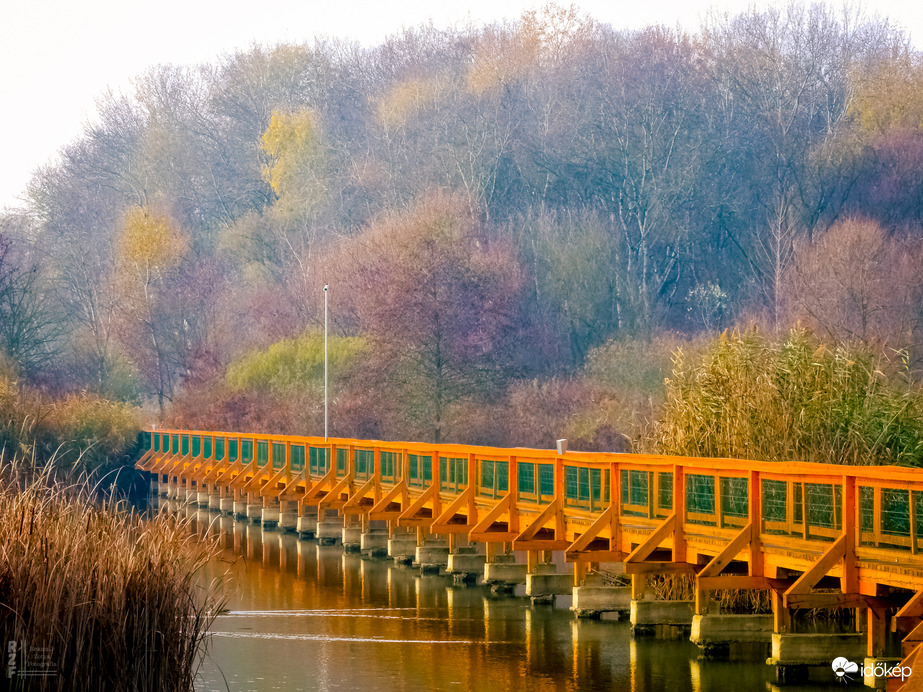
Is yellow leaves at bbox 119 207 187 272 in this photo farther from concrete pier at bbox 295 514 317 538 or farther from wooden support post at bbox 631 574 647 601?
wooden support post at bbox 631 574 647 601

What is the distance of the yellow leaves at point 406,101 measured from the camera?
207ft

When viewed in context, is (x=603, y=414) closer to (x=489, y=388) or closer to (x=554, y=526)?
(x=489, y=388)

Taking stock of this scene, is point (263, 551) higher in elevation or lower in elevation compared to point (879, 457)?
lower

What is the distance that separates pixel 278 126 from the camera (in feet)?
213

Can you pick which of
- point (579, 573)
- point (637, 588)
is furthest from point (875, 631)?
point (579, 573)

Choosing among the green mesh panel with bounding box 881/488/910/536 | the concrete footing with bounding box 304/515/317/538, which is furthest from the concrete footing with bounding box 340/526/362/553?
the green mesh panel with bounding box 881/488/910/536

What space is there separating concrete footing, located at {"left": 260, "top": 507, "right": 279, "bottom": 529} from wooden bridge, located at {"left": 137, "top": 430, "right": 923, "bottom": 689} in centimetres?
761

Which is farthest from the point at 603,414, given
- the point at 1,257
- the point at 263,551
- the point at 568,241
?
the point at 1,257

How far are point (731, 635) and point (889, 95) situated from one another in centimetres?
4002

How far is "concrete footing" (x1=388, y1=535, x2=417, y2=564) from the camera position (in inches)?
1024

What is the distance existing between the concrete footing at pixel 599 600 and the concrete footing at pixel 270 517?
16.6 m

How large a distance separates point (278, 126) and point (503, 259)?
18.6m

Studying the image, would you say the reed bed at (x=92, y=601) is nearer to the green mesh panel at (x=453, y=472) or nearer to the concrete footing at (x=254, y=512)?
the green mesh panel at (x=453, y=472)

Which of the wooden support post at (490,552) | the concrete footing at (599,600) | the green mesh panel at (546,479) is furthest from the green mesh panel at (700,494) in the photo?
the wooden support post at (490,552)
